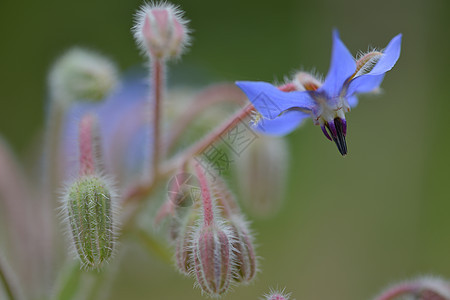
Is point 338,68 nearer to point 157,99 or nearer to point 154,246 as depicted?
point 157,99

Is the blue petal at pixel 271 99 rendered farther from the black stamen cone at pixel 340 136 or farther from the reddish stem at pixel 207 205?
the reddish stem at pixel 207 205

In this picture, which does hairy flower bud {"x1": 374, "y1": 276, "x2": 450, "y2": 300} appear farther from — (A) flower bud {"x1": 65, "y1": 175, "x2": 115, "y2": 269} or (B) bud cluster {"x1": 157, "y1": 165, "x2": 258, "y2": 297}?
(A) flower bud {"x1": 65, "y1": 175, "x2": 115, "y2": 269}

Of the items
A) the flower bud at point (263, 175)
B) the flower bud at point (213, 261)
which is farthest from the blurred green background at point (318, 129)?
the flower bud at point (213, 261)

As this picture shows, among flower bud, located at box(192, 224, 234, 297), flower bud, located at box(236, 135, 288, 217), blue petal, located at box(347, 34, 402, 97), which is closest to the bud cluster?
flower bud, located at box(192, 224, 234, 297)

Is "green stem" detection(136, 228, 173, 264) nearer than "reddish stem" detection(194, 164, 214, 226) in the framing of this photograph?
No

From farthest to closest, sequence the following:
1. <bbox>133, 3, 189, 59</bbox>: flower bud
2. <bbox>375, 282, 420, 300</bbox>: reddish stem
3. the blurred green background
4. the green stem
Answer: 1. the blurred green background
2. the green stem
3. <bbox>375, 282, 420, 300</bbox>: reddish stem
4. <bbox>133, 3, 189, 59</bbox>: flower bud

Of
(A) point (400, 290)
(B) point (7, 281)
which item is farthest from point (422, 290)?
(B) point (7, 281)

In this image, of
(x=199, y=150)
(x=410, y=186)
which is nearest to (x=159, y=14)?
(x=199, y=150)
